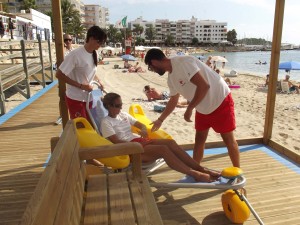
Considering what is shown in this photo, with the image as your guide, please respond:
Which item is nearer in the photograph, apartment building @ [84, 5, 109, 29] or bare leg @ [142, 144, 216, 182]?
bare leg @ [142, 144, 216, 182]

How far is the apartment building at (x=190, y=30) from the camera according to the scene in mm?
128125

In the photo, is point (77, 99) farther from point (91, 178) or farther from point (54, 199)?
point (54, 199)

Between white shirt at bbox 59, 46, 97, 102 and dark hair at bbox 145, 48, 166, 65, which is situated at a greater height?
dark hair at bbox 145, 48, 166, 65

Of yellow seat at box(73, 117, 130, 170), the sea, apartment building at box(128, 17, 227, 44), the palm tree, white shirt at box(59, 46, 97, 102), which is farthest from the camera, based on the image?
apartment building at box(128, 17, 227, 44)

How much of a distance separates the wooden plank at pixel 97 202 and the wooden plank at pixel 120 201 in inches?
1.6

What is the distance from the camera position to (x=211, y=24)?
128 m

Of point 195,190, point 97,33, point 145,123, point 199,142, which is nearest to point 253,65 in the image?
point 145,123

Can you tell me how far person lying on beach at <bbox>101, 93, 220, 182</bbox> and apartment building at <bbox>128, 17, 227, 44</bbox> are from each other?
124 metres

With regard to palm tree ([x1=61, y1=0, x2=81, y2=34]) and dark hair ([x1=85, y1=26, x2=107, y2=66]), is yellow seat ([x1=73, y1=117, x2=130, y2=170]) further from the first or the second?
palm tree ([x1=61, y1=0, x2=81, y2=34])

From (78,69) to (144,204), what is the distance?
179cm

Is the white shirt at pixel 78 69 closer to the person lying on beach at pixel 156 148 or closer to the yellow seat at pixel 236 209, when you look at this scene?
the person lying on beach at pixel 156 148

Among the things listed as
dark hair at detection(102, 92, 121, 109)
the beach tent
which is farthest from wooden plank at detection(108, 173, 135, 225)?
the beach tent

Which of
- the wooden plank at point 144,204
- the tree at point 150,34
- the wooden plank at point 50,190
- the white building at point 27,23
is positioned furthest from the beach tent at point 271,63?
the tree at point 150,34

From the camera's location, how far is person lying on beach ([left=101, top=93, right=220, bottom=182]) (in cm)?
260
